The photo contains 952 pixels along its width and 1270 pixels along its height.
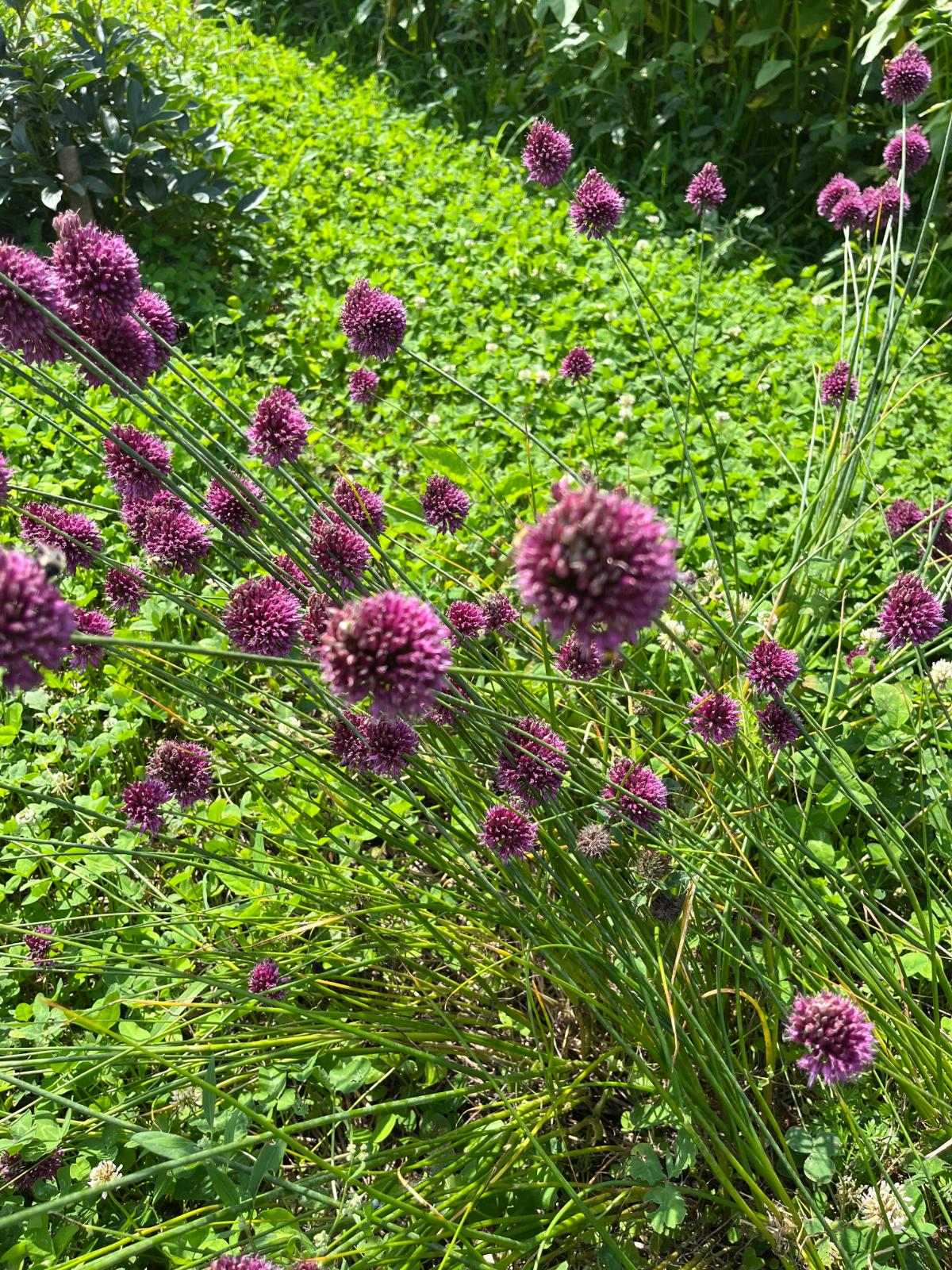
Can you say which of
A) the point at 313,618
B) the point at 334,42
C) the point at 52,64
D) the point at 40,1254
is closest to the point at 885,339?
the point at 313,618

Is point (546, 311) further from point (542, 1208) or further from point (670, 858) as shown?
point (542, 1208)

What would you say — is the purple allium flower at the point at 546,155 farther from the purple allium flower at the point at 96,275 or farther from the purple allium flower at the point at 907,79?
the purple allium flower at the point at 96,275

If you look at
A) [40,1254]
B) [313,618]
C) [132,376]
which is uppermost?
[132,376]

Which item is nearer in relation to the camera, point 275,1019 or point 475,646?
point 475,646

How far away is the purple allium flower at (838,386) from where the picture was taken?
2.36 metres

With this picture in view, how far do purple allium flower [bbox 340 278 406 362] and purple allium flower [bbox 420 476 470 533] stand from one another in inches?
10.7

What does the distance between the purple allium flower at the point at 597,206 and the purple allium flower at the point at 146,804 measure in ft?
4.71

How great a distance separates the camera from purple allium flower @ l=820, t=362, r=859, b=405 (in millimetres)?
2355

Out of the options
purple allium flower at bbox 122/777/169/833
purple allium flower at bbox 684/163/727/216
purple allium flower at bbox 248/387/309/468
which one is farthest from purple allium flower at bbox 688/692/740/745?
purple allium flower at bbox 684/163/727/216

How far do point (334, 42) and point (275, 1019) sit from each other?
20.1 feet

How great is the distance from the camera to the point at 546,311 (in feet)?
11.9

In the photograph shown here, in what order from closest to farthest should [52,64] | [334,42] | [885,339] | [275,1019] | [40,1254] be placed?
1. [40,1254]
2. [275,1019]
3. [885,339]
4. [52,64]
5. [334,42]

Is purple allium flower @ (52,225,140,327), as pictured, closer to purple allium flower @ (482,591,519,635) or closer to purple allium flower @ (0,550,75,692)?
purple allium flower @ (0,550,75,692)

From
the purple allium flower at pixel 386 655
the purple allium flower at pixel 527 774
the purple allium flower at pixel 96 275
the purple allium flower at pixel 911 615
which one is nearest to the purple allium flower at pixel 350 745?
the purple allium flower at pixel 527 774
